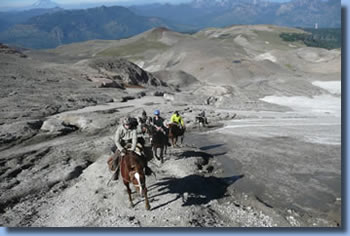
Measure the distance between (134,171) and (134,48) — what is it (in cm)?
12430

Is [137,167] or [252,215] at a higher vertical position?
[137,167]

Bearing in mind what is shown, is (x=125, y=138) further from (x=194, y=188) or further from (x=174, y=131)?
(x=174, y=131)

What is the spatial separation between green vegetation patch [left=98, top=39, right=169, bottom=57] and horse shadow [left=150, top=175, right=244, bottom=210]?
110 meters

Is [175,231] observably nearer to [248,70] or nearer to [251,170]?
[251,170]

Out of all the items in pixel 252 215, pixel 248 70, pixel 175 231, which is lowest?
pixel 248 70

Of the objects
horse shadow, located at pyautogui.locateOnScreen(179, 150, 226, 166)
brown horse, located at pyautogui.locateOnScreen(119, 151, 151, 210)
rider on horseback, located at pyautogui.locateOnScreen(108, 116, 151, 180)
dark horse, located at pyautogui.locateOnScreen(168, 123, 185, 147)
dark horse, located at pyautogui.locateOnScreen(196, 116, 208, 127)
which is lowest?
dark horse, located at pyautogui.locateOnScreen(196, 116, 208, 127)

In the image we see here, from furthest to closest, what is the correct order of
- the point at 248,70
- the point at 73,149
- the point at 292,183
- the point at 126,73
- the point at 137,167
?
the point at 248,70, the point at 126,73, the point at 73,149, the point at 292,183, the point at 137,167

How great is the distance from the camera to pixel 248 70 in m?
62.1

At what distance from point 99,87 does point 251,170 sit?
26.7 m

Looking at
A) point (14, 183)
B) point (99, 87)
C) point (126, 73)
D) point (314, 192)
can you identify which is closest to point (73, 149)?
point (14, 183)

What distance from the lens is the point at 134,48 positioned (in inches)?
5084

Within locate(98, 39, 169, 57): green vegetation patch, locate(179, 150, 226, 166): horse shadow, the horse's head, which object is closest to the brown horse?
the horse's head

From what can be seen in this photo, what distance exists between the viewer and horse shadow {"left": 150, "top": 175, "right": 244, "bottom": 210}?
11091 millimetres

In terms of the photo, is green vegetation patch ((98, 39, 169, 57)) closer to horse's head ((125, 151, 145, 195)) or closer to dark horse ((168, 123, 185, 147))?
dark horse ((168, 123, 185, 147))
